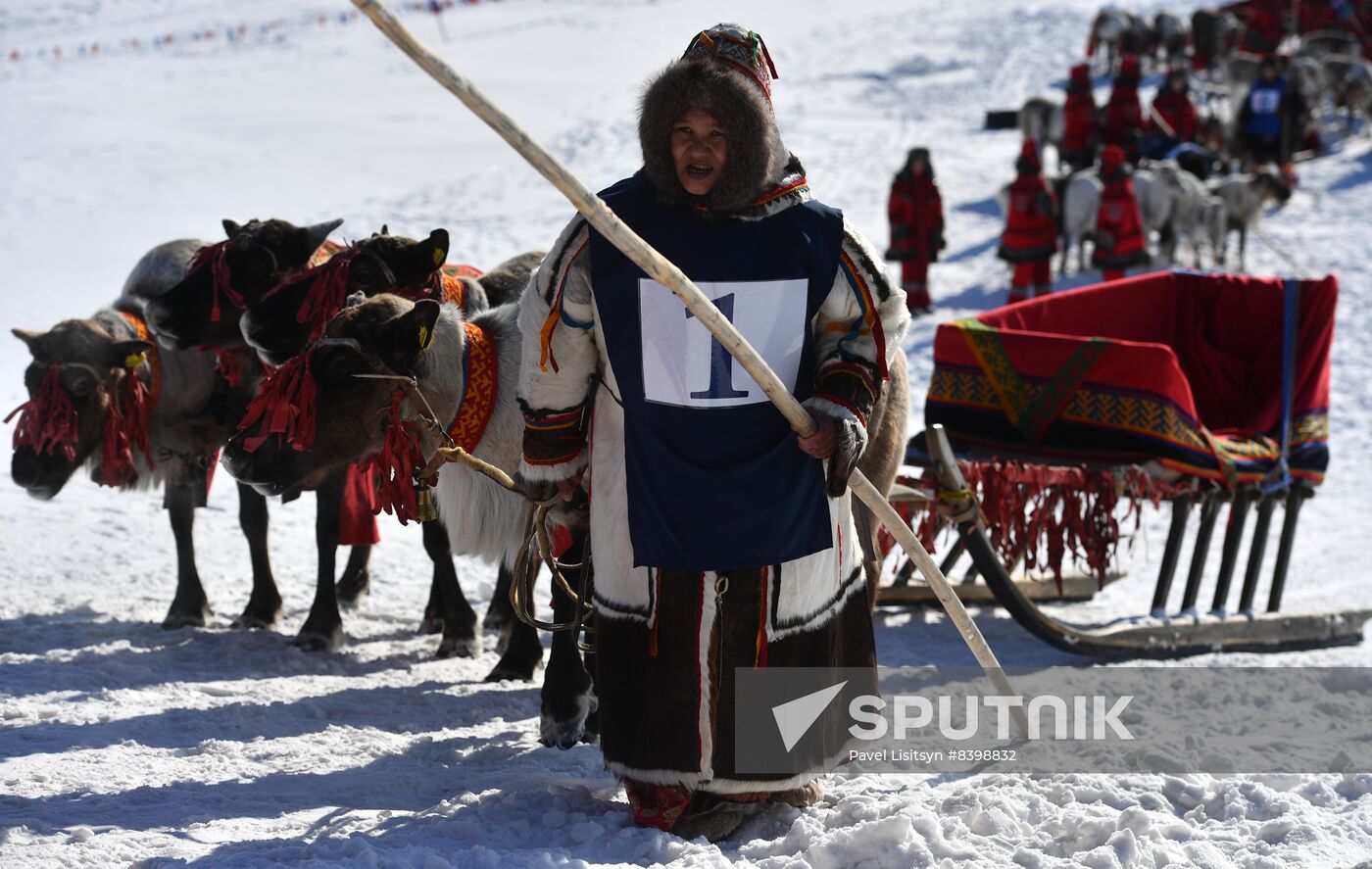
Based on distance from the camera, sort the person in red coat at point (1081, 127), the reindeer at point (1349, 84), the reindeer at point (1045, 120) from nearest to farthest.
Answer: the person in red coat at point (1081, 127) → the reindeer at point (1045, 120) → the reindeer at point (1349, 84)

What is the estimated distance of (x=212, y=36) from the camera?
27.0 metres

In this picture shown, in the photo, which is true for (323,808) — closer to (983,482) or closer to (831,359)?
(831,359)

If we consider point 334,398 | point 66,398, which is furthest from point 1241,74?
point 334,398

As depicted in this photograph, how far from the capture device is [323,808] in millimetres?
3557

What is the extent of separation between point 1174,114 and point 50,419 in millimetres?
18590

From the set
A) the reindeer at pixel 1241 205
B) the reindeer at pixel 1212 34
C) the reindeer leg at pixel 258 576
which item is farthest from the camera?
the reindeer at pixel 1212 34

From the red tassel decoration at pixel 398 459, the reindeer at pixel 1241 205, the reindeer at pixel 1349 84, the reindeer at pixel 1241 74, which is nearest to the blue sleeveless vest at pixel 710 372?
the red tassel decoration at pixel 398 459

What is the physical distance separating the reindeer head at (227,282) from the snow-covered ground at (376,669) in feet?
3.67

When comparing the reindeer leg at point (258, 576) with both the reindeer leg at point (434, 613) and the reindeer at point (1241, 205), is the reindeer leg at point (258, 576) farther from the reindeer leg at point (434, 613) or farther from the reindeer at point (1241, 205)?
the reindeer at point (1241, 205)

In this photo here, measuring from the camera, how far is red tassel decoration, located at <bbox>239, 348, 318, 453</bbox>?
400cm

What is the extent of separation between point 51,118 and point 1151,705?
59.4 feet

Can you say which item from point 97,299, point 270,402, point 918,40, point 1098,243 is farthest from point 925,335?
point 918,40

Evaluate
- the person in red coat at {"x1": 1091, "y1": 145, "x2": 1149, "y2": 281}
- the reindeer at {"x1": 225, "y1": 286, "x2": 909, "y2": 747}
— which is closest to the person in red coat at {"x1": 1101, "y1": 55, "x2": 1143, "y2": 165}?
the person in red coat at {"x1": 1091, "y1": 145, "x2": 1149, "y2": 281}

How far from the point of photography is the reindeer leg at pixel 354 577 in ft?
20.1
